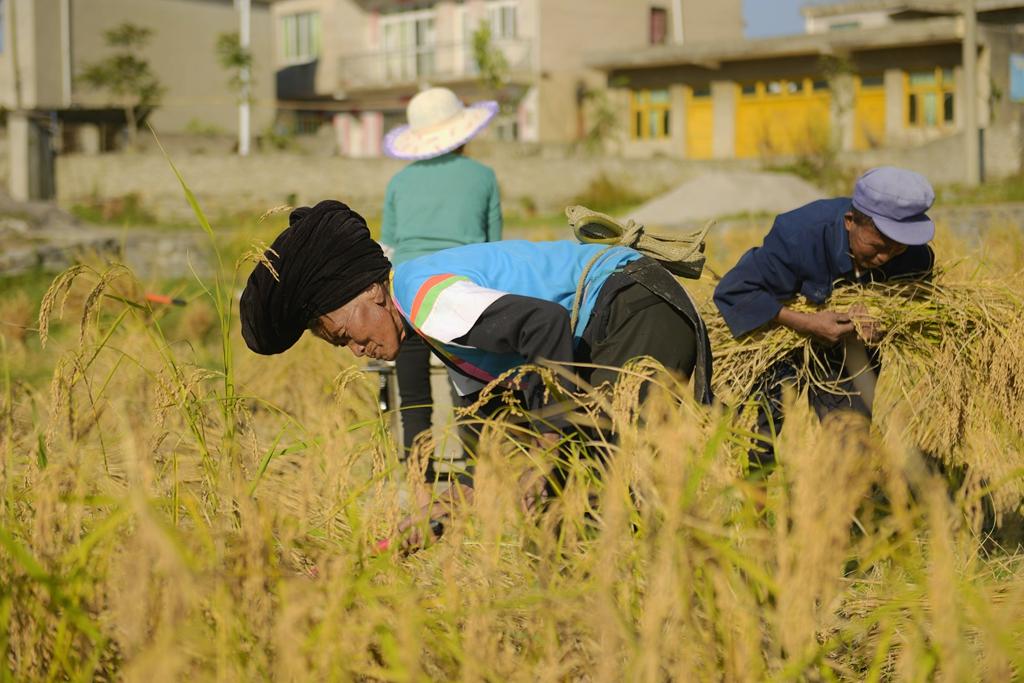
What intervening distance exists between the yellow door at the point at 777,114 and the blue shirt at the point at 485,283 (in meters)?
22.9

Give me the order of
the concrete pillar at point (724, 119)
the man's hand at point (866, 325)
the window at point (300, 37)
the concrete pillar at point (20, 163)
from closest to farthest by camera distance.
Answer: the man's hand at point (866, 325) → the concrete pillar at point (20, 163) → the concrete pillar at point (724, 119) → the window at point (300, 37)

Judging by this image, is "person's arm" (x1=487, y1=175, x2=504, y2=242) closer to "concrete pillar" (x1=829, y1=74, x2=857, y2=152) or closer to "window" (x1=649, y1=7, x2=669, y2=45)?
"concrete pillar" (x1=829, y1=74, x2=857, y2=152)

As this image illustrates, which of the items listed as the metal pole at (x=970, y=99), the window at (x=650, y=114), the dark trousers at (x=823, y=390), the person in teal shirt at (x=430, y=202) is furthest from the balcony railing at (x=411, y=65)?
the dark trousers at (x=823, y=390)

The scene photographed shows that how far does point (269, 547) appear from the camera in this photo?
1860 millimetres

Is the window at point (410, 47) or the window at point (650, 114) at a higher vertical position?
the window at point (410, 47)

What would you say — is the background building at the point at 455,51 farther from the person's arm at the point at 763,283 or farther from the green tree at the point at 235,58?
the person's arm at the point at 763,283

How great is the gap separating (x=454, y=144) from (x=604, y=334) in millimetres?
2366

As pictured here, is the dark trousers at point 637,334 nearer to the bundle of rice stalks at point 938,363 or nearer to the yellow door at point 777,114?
the bundle of rice stalks at point 938,363

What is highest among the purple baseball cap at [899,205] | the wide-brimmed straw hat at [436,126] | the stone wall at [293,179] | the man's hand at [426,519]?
the stone wall at [293,179]

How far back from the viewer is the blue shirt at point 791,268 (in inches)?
140

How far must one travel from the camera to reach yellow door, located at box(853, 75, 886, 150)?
24938mm

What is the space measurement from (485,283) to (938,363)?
1503 mm

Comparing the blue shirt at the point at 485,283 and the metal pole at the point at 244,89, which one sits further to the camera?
the metal pole at the point at 244,89

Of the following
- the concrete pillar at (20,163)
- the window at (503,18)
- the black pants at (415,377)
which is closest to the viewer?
the black pants at (415,377)
